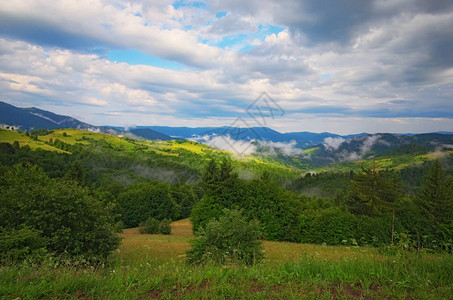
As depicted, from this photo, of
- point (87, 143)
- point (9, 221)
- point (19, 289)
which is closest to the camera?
point (19, 289)

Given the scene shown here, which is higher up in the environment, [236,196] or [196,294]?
[196,294]

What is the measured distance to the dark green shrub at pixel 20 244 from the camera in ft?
32.6

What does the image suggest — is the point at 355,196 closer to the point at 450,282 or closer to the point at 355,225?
the point at 355,225

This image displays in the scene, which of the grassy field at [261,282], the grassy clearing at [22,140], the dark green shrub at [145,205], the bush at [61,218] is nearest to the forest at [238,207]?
the bush at [61,218]

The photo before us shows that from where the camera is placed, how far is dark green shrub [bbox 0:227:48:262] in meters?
9.93

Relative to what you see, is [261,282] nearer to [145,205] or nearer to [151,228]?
[151,228]

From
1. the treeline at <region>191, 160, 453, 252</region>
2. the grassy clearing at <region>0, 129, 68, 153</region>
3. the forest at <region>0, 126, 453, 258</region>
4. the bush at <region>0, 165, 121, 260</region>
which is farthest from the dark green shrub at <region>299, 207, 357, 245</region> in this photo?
the grassy clearing at <region>0, 129, 68, 153</region>

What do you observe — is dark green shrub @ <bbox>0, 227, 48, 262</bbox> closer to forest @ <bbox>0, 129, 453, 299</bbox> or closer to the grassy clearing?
forest @ <bbox>0, 129, 453, 299</bbox>

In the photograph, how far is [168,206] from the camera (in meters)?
70.2

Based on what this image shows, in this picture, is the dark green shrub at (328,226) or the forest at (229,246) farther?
the dark green shrub at (328,226)

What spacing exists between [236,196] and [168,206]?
3750 centimetres

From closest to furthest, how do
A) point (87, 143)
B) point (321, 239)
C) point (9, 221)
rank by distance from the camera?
point (9, 221) < point (321, 239) < point (87, 143)

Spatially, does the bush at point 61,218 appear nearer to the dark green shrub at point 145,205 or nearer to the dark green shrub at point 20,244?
the dark green shrub at point 20,244

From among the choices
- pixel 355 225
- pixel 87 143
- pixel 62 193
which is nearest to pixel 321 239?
pixel 355 225
